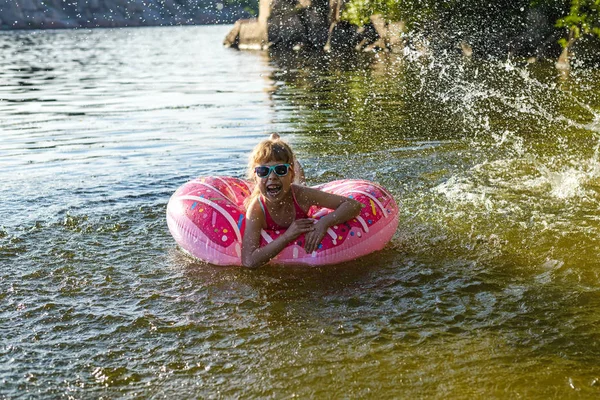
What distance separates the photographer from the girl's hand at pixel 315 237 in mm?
5758

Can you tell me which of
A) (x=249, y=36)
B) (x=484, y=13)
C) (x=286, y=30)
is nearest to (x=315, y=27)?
(x=286, y=30)

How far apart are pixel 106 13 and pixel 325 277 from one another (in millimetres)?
93204

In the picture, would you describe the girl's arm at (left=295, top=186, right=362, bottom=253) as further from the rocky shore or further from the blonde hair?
the rocky shore

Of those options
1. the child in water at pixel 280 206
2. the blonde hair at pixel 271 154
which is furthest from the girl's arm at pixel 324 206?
the blonde hair at pixel 271 154

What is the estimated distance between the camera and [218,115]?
1457cm

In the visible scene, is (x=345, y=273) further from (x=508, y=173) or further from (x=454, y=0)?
(x=454, y=0)

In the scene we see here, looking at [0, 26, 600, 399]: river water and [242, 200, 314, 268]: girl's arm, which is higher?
[242, 200, 314, 268]: girl's arm

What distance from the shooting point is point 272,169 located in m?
5.48

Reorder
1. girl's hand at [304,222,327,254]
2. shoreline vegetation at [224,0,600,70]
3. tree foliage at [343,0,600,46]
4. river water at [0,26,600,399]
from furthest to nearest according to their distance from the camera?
shoreline vegetation at [224,0,600,70], tree foliage at [343,0,600,46], girl's hand at [304,222,327,254], river water at [0,26,600,399]

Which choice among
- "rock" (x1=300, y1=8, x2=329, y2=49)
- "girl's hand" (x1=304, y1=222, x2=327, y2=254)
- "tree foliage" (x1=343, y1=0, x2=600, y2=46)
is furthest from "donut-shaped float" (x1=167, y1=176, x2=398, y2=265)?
"rock" (x1=300, y1=8, x2=329, y2=49)

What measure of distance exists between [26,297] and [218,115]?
31.5 feet

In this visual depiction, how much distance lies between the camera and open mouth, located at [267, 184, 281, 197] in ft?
18.2

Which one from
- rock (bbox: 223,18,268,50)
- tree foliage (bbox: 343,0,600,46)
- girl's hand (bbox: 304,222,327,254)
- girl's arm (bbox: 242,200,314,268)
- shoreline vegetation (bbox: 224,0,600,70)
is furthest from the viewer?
rock (bbox: 223,18,268,50)

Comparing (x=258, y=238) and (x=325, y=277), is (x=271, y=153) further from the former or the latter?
(x=325, y=277)
